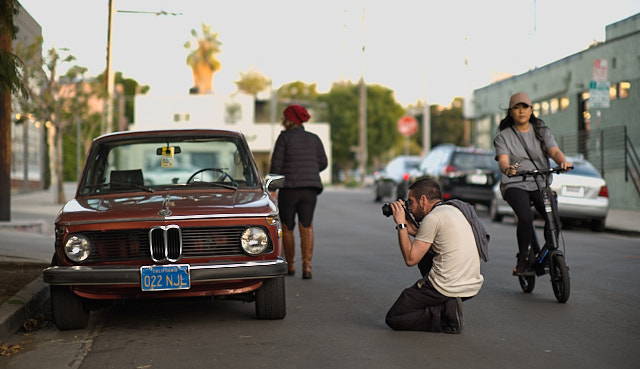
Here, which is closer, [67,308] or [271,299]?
[67,308]

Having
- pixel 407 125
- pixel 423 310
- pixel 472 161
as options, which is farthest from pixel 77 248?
pixel 407 125

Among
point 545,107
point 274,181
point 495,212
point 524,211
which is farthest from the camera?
point 545,107

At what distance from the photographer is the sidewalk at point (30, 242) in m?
6.85

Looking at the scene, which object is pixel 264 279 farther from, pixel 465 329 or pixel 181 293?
pixel 465 329

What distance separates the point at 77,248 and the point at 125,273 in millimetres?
465

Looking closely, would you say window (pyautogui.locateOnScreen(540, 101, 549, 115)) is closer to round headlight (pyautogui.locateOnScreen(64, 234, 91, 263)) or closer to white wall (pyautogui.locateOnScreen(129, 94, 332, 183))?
round headlight (pyautogui.locateOnScreen(64, 234, 91, 263))

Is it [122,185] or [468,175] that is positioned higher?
[122,185]

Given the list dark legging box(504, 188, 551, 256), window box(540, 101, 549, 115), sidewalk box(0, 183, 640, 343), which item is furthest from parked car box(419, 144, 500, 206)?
dark legging box(504, 188, 551, 256)

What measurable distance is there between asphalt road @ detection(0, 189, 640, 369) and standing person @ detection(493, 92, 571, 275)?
0.59 meters

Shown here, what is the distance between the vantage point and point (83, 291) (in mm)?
6430

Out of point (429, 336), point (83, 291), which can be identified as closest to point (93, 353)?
point (83, 291)

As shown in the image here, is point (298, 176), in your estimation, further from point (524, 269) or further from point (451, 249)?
point (451, 249)

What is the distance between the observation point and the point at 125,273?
6.14 m

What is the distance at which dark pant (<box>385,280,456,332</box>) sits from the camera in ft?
20.5
